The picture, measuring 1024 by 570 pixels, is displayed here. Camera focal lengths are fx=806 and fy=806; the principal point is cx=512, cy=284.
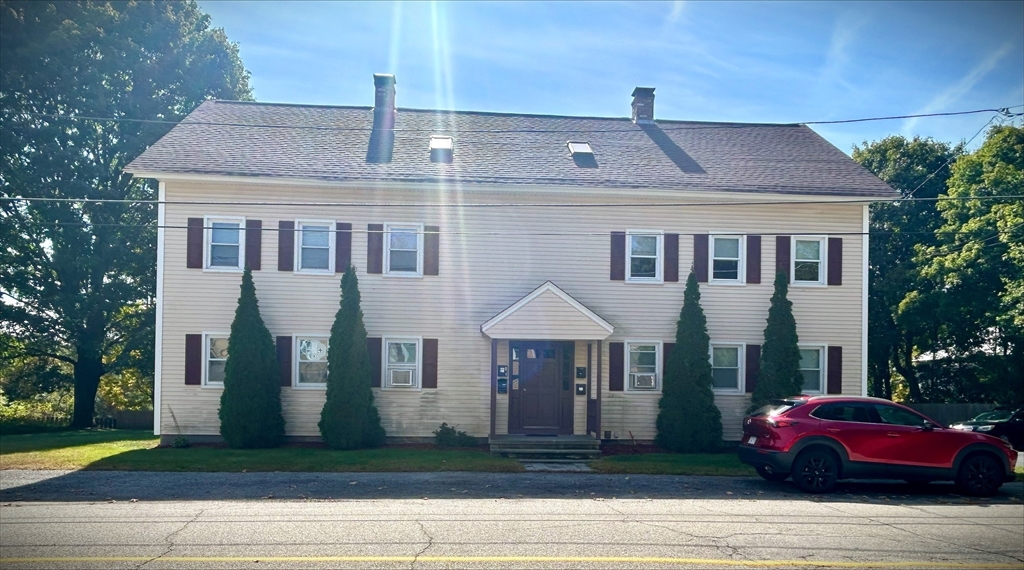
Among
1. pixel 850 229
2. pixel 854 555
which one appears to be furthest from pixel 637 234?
pixel 854 555

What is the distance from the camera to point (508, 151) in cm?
2203

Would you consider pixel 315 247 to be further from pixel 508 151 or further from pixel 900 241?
pixel 900 241

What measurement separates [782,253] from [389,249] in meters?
10.1

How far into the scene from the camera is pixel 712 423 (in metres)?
19.7

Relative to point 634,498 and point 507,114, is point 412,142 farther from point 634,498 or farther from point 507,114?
point 634,498

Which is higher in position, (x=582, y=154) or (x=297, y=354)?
(x=582, y=154)

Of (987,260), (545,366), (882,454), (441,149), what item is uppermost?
(441,149)

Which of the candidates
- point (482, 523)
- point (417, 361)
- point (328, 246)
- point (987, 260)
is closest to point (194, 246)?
point (328, 246)

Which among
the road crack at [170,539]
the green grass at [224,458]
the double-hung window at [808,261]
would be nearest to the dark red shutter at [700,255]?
the double-hung window at [808,261]

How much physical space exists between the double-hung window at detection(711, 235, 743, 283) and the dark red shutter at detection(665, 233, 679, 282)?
3.28 feet

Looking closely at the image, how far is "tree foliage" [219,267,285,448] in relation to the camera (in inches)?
733

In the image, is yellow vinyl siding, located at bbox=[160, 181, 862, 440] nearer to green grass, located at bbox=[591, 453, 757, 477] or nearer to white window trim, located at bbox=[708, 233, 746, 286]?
white window trim, located at bbox=[708, 233, 746, 286]

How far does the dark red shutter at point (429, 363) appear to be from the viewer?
1994 cm

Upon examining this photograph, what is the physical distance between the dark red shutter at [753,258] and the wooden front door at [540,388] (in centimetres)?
499
